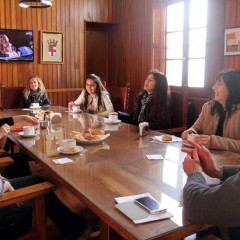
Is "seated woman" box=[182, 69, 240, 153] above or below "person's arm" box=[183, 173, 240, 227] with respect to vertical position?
above

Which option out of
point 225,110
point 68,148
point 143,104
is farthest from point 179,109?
point 68,148

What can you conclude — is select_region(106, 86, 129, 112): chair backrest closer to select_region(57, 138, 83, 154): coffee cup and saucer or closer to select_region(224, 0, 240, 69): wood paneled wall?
select_region(224, 0, 240, 69): wood paneled wall

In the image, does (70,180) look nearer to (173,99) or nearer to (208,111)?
(208,111)

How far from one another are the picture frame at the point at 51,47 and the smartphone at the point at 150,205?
16.2 feet

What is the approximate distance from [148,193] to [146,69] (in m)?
4.48

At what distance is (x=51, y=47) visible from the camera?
18.9 feet

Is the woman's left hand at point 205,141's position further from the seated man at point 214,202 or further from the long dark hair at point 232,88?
the seated man at point 214,202

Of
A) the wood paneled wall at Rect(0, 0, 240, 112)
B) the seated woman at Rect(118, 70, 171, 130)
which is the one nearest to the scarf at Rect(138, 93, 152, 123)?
the seated woman at Rect(118, 70, 171, 130)

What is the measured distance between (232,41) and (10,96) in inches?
125

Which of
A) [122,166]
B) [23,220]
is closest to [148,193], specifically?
[122,166]

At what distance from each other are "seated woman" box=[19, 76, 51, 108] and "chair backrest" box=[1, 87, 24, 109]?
12 centimetres

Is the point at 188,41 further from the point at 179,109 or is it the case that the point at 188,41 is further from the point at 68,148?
the point at 68,148

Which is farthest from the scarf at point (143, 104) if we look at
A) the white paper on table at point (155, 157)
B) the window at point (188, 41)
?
the white paper on table at point (155, 157)

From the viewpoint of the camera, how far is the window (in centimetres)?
434
